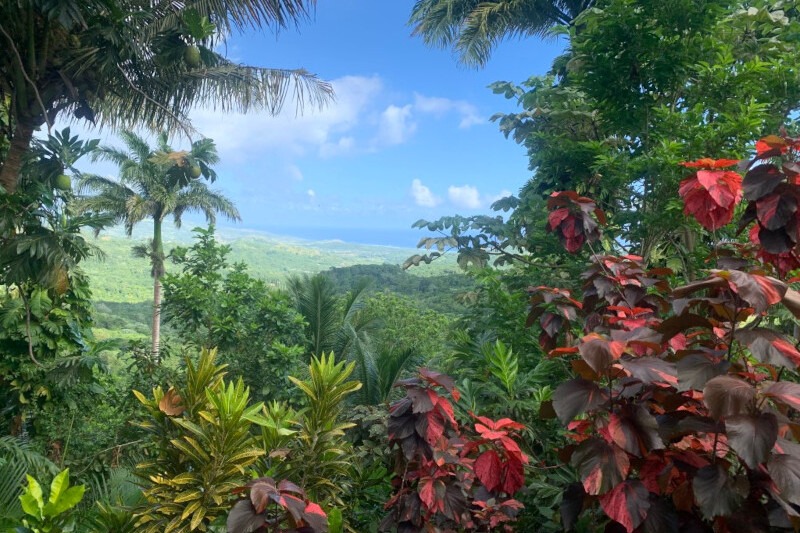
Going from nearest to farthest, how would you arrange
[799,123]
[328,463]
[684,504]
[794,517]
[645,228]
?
[794,517] → [684,504] → [328,463] → [645,228] → [799,123]

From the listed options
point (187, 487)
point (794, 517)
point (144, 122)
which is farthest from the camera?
point (144, 122)

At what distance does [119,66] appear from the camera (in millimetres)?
5297

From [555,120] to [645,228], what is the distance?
4.41 feet

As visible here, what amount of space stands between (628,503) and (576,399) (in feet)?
0.82

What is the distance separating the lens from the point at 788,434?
122cm

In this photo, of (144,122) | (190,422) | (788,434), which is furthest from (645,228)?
(144,122)

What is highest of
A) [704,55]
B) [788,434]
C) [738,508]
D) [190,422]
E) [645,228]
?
[704,55]

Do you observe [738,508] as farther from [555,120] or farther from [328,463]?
[555,120]

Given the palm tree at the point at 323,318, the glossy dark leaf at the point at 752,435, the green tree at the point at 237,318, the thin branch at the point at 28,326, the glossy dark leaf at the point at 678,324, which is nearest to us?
the glossy dark leaf at the point at 752,435

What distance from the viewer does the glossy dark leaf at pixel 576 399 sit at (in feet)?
3.72

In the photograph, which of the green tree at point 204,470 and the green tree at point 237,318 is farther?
the green tree at point 237,318

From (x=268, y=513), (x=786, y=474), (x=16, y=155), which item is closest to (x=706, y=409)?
(x=786, y=474)

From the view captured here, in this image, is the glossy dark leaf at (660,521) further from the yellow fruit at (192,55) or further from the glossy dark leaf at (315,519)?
the yellow fruit at (192,55)

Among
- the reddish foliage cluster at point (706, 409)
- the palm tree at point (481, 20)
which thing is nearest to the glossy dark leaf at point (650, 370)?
the reddish foliage cluster at point (706, 409)
